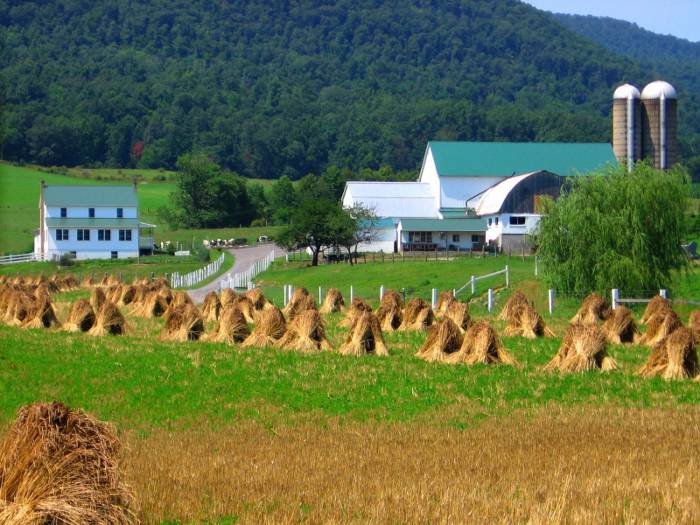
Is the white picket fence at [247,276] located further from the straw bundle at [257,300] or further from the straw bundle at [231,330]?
the straw bundle at [231,330]

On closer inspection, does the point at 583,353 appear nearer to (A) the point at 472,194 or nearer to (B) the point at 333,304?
(B) the point at 333,304

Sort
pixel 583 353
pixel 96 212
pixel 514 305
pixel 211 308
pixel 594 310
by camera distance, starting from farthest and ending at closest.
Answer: pixel 96 212
pixel 211 308
pixel 594 310
pixel 514 305
pixel 583 353

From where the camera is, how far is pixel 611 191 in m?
51.3

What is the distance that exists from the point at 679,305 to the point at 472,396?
24087mm

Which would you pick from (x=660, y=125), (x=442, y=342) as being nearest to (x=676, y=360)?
(x=442, y=342)

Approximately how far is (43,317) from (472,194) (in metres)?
73.1

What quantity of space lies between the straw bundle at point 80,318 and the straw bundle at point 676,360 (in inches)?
653

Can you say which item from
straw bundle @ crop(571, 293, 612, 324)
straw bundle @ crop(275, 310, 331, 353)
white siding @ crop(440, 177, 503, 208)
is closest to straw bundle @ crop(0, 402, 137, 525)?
straw bundle @ crop(275, 310, 331, 353)

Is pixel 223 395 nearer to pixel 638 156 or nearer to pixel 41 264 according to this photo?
pixel 41 264

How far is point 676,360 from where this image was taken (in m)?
23.7

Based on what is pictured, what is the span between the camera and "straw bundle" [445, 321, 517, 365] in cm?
2625

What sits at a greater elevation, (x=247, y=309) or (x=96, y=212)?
(x=96, y=212)

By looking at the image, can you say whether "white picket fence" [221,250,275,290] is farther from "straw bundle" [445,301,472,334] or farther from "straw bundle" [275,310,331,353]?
"straw bundle" [275,310,331,353]

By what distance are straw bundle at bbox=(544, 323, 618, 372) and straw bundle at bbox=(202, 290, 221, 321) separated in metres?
17.5
